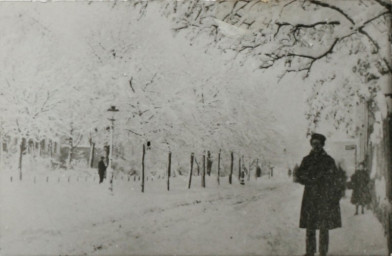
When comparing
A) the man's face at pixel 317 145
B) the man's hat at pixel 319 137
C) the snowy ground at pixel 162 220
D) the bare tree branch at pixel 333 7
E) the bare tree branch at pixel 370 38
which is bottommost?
the snowy ground at pixel 162 220

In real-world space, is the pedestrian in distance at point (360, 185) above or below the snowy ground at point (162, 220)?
above

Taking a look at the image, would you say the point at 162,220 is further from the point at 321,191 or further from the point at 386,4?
the point at 386,4

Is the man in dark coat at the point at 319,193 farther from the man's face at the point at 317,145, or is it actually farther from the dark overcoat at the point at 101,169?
the dark overcoat at the point at 101,169

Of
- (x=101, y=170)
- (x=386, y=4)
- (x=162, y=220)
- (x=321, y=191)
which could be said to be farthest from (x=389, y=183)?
(x=101, y=170)

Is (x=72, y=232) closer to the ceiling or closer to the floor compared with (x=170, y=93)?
closer to the floor

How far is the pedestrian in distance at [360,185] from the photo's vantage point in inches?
121

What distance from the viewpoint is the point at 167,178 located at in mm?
3184

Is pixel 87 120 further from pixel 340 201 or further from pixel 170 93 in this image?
pixel 340 201

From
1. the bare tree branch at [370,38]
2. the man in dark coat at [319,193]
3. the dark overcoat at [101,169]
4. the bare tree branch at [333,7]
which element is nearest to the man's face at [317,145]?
the man in dark coat at [319,193]

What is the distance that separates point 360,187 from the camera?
10.1 feet

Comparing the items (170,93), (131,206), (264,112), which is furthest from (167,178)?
(264,112)

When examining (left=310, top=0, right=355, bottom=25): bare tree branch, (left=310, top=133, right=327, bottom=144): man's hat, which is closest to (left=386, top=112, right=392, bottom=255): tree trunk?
(left=310, top=133, right=327, bottom=144): man's hat

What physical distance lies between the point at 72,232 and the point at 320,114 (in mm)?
1890

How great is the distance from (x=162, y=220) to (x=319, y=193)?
1.09m
